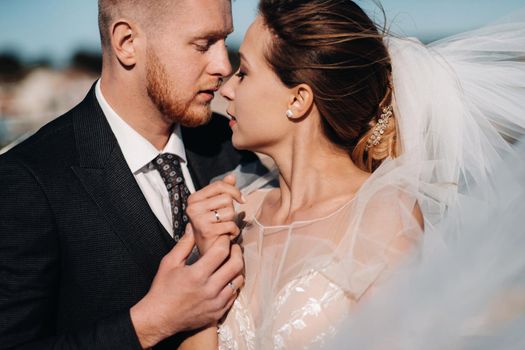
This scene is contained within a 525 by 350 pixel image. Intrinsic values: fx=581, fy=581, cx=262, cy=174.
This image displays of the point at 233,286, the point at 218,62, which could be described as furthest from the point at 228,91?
A: the point at 233,286

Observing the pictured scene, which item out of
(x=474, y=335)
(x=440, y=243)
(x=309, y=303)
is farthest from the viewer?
(x=309, y=303)

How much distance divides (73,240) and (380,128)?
1.35 meters

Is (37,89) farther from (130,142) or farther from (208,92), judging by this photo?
(130,142)

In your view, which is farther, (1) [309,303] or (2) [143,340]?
(2) [143,340]

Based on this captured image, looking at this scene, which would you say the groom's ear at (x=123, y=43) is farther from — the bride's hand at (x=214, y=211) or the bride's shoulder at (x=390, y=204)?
the bride's shoulder at (x=390, y=204)

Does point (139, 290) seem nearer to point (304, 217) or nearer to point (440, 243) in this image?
point (304, 217)

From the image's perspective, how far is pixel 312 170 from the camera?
2496 mm

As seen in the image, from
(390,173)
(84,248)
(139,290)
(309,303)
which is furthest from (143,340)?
(390,173)

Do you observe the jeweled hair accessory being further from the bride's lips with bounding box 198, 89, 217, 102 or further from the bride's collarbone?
the bride's lips with bounding box 198, 89, 217, 102

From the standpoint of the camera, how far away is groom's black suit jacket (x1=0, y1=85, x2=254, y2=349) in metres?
2.23

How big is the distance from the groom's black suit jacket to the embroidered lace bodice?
1.46 feet

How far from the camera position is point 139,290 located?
2.45 meters

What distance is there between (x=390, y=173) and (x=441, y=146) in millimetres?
240

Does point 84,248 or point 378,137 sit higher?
point 378,137
